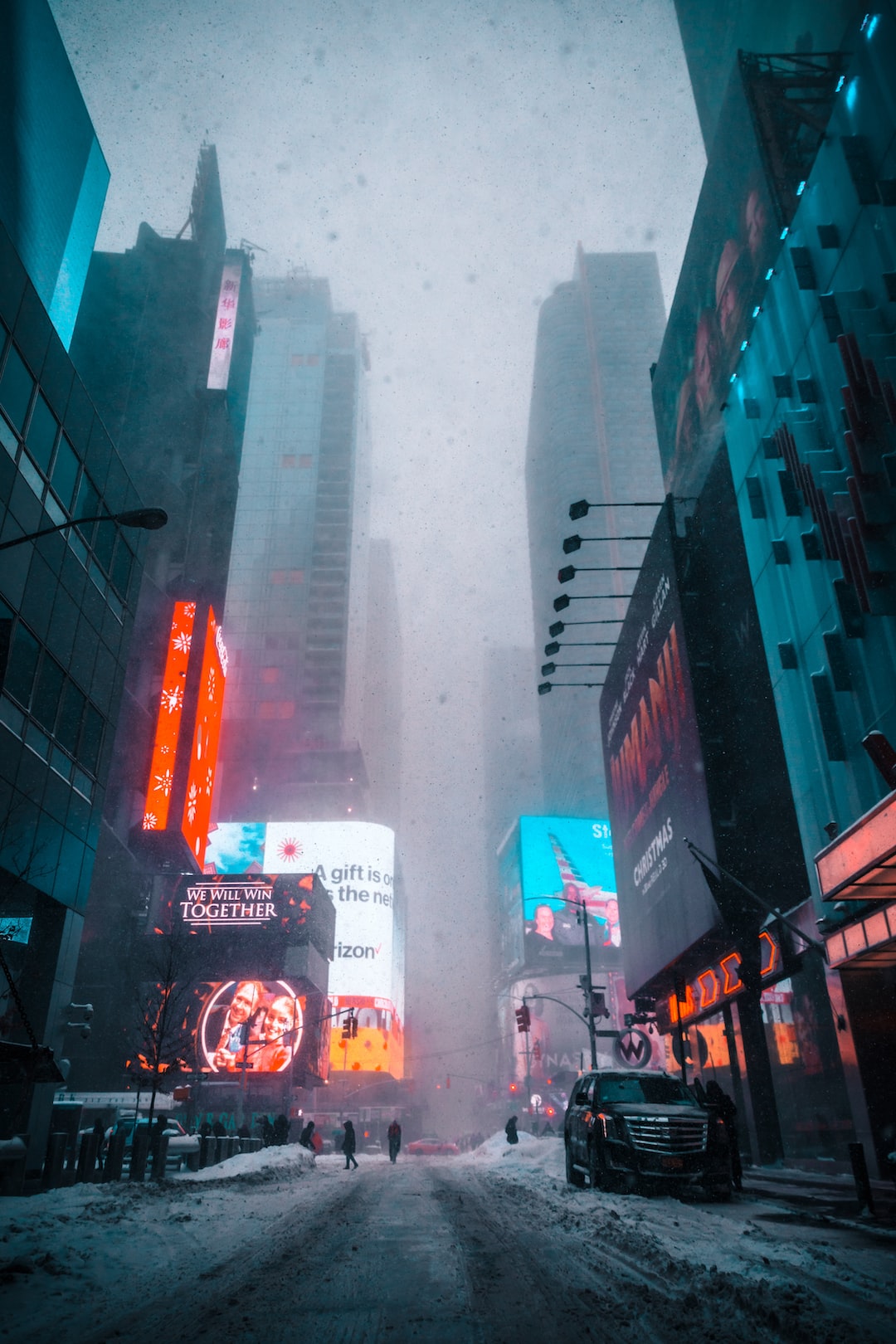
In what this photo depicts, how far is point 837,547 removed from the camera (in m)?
19.3

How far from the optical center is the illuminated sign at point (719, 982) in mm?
24245

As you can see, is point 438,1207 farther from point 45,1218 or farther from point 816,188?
point 816,188

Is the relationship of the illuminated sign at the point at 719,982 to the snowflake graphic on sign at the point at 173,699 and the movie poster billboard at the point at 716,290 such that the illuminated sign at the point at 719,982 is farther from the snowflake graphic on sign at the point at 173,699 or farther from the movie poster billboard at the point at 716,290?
the snowflake graphic on sign at the point at 173,699

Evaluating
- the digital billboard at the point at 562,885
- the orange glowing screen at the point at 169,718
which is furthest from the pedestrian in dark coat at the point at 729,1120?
the digital billboard at the point at 562,885

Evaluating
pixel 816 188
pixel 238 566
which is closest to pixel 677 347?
pixel 816 188

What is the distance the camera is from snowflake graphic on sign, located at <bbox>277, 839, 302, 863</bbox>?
12038cm

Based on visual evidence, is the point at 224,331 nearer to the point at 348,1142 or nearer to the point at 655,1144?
the point at 348,1142

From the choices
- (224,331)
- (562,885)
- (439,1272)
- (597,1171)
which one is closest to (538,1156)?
(597,1171)

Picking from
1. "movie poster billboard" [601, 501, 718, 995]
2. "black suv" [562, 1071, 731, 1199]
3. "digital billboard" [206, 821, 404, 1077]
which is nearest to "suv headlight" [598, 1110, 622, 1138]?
"black suv" [562, 1071, 731, 1199]

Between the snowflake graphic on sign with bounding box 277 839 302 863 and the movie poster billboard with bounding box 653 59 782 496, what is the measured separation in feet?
298

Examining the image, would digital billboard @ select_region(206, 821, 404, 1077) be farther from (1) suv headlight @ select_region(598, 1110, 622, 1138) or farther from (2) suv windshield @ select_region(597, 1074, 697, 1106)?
(1) suv headlight @ select_region(598, 1110, 622, 1138)

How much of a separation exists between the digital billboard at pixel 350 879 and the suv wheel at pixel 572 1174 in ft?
324

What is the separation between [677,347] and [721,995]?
31.1 meters

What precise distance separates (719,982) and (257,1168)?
16.5 meters
